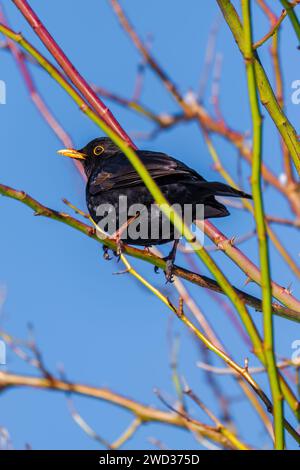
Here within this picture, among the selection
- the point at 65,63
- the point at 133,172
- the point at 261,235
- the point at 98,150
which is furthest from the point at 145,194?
the point at 261,235

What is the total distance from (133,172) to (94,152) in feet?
3.60

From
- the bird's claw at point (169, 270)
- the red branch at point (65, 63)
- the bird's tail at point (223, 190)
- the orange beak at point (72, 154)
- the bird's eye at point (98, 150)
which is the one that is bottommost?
the bird's claw at point (169, 270)

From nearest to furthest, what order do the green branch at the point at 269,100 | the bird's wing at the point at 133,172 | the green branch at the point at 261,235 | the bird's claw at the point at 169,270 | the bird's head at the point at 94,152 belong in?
the green branch at the point at 261,235 < the green branch at the point at 269,100 < the bird's claw at the point at 169,270 < the bird's wing at the point at 133,172 < the bird's head at the point at 94,152

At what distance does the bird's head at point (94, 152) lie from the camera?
18.9 ft

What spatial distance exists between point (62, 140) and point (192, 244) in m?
2.05

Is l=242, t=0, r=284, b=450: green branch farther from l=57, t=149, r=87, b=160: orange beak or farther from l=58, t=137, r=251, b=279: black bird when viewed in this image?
l=57, t=149, r=87, b=160: orange beak

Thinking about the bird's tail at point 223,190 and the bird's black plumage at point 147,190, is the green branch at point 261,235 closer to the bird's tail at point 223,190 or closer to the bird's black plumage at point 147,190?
the bird's tail at point 223,190

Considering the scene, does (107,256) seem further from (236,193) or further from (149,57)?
(149,57)

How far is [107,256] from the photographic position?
452 cm

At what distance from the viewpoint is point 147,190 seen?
4.63 meters

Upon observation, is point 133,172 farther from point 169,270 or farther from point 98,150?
point 169,270

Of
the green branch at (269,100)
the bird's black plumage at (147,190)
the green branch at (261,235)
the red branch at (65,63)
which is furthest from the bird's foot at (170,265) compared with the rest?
the green branch at (261,235)

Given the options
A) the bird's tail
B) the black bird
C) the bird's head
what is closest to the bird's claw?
the black bird
